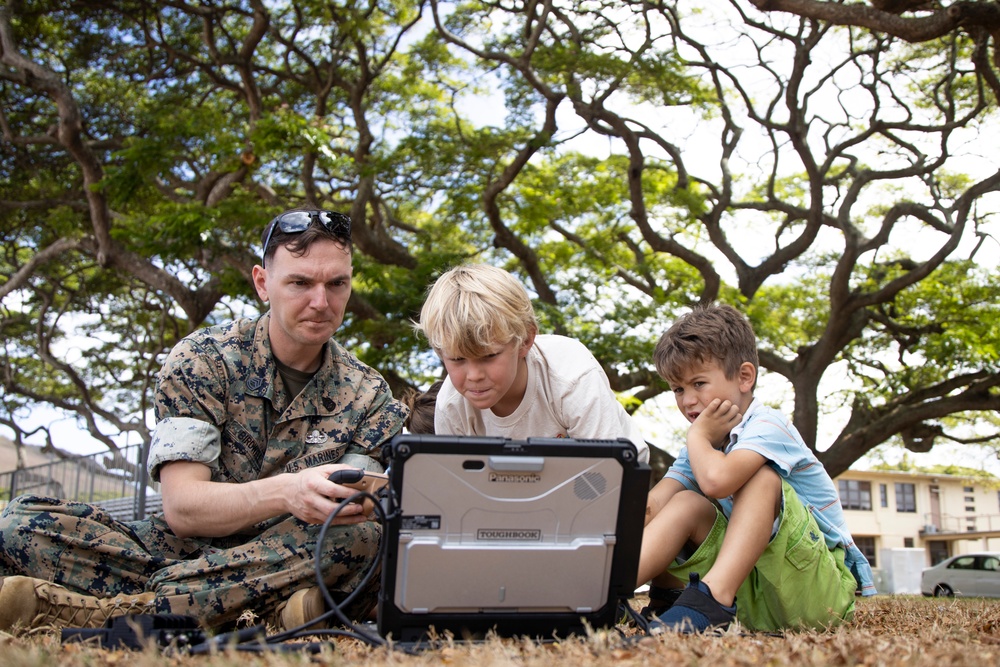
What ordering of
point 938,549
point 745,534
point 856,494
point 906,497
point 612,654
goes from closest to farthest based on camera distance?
point 612,654 < point 745,534 < point 856,494 < point 906,497 < point 938,549

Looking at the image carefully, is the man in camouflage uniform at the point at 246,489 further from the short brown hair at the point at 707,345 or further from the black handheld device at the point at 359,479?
the short brown hair at the point at 707,345

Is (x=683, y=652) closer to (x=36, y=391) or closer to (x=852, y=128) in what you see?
(x=852, y=128)

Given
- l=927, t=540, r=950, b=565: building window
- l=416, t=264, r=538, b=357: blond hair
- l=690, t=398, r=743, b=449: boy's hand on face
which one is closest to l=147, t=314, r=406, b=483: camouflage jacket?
l=416, t=264, r=538, b=357: blond hair

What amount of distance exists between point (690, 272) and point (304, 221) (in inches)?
434

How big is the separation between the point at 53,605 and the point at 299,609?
0.70m

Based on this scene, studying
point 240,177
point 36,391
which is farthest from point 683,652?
point 36,391

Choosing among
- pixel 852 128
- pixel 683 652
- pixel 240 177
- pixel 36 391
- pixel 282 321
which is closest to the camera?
pixel 683 652

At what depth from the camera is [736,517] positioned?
247 centimetres

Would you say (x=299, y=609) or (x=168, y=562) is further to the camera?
(x=168, y=562)

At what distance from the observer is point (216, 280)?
11.4 metres

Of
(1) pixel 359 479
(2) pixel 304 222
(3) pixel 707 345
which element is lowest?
(1) pixel 359 479

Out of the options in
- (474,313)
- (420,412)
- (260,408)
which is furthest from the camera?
(420,412)

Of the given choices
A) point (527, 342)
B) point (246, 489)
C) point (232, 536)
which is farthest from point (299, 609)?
point (527, 342)

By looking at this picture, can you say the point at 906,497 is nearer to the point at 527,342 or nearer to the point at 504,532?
the point at 527,342
